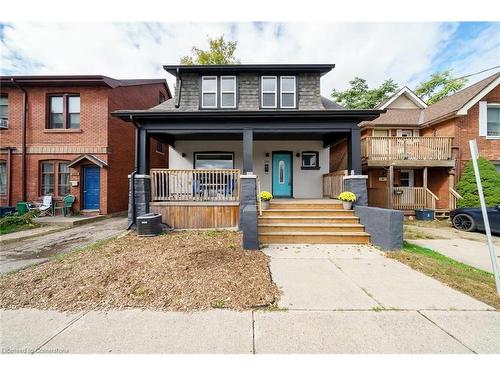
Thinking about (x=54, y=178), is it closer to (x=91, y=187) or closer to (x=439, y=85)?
(x=91, y=187)

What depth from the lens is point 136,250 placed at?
517 centimetres

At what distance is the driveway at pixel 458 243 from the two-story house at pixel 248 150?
6.99ft

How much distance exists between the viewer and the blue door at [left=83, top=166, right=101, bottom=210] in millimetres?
10211

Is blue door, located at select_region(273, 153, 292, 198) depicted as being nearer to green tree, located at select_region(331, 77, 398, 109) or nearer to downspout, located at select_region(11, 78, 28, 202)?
downspout, located at select_region(11, 78, 28, 202)

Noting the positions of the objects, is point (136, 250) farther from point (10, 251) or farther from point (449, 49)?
point (449, 49)

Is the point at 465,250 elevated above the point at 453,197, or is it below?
below

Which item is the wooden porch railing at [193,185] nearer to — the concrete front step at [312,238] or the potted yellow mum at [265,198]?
the potted yellow mum at [265,198]

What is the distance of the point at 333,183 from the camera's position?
8.80 meters

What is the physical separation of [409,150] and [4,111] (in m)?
20.8

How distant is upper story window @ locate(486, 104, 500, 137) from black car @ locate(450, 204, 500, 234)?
6.46m

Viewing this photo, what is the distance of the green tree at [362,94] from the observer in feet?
81.0

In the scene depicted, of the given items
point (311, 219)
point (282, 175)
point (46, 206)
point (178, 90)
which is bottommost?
point (311, 219)

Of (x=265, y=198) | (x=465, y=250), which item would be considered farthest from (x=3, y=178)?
(x=465, y=250)

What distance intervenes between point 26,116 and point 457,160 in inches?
868
